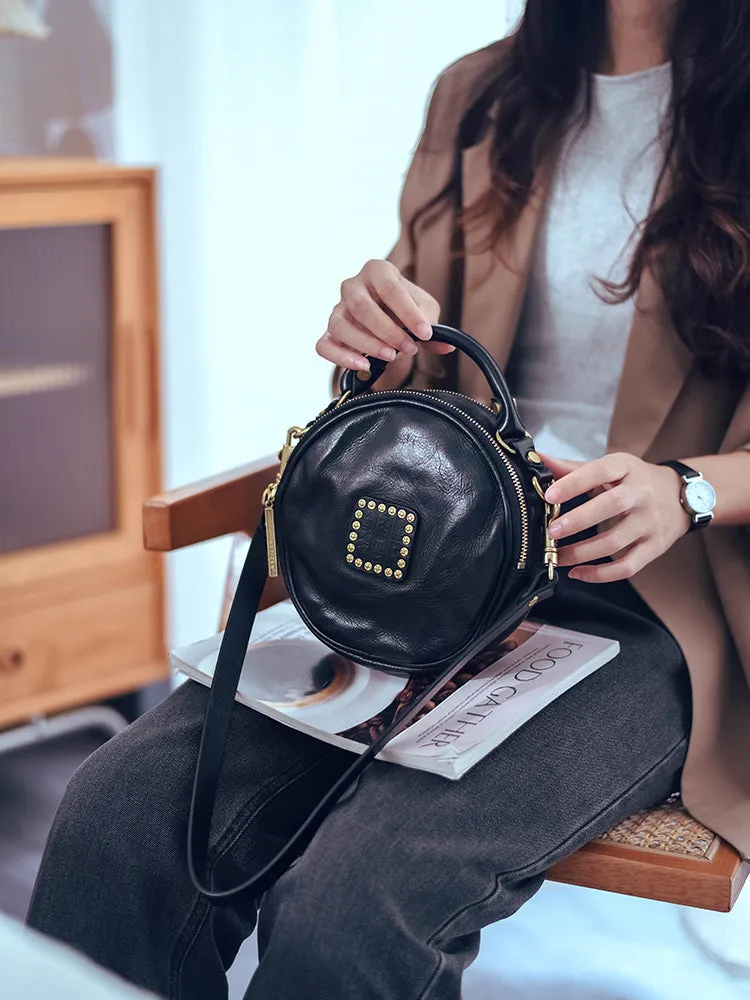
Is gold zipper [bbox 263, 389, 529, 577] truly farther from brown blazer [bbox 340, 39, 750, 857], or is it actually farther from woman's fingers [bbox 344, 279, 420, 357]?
brown blazer [bbox 340, 39, 750, 857]

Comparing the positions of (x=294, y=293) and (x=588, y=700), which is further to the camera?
(x=294, y=293)

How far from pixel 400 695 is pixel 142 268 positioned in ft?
3.40

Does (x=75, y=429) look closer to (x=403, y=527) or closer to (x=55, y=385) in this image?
(x=55, y=385)

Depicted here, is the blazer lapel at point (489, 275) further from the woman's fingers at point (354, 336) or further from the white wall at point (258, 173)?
the white wall at point (258, 173)

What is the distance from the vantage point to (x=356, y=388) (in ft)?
2.88

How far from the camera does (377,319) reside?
0.87 m

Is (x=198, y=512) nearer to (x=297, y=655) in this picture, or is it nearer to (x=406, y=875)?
(x=297, y=655)

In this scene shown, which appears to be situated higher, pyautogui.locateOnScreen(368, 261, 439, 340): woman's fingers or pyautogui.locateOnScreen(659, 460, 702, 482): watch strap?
pyautogui.locateOnScreen(368, 261, 439, 340): woman's fingers

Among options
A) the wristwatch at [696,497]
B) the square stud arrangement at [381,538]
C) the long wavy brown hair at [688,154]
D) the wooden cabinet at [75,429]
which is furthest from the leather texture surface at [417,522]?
the wooden cabinet at [75,429]

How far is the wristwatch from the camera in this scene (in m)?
0.81

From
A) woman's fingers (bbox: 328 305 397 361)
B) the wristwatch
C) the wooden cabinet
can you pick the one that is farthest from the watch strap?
the wooden cabinet

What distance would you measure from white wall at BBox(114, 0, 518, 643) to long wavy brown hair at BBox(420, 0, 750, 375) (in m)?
0.33

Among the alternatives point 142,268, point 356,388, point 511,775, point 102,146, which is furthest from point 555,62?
point 102,146

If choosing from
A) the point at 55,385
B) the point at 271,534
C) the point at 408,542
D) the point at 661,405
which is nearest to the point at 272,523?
the point at 271,534
